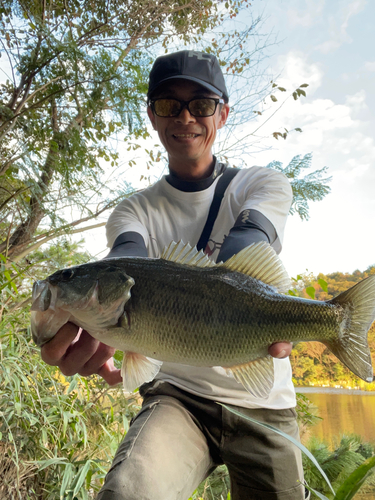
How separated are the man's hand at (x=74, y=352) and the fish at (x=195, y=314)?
3cm

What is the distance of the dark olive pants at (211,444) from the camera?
112cm

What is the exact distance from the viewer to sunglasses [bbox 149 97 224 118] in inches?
62.1

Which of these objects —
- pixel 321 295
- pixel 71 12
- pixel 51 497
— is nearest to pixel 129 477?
pixel 51 497

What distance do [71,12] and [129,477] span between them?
3.99 m

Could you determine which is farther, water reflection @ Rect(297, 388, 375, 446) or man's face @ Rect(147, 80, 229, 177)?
water reflection @ Rect(297, 388, 375, 446)

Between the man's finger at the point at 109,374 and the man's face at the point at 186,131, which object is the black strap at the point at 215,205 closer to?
the man's face at the point at 186,131

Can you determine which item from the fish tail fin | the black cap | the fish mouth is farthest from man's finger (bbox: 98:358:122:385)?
the black cap

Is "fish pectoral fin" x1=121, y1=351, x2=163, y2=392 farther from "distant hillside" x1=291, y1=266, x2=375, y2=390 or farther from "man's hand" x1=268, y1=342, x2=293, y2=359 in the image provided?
"distant hillside" x1=291, y1=266, x2=375, y2=390

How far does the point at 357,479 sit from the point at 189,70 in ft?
5.06

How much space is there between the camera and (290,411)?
1390 mm

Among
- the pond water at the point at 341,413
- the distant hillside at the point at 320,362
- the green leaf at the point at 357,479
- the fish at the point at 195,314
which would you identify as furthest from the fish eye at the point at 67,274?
the pond water at the point at 341,413

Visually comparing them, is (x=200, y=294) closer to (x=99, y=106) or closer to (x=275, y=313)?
(x=275, y=313)

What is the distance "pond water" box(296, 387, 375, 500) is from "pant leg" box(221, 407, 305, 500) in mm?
1953

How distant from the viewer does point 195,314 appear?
0.89 meters
